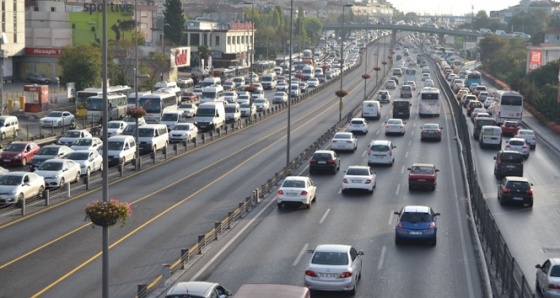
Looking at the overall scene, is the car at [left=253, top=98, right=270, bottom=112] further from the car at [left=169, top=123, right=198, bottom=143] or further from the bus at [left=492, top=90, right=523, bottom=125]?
the car at [left=169, top=123, right=198, bottom=143]

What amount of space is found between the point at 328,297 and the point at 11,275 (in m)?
8.64

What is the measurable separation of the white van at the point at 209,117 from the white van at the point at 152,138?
10.4m

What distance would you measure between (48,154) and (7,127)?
510 inches

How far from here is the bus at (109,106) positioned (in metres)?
69.9

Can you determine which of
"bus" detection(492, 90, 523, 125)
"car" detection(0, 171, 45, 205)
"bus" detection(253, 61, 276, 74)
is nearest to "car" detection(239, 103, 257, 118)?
"bus" detection(492, 90, 523, 125)

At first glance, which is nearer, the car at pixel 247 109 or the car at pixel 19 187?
the car at pixel 19 187

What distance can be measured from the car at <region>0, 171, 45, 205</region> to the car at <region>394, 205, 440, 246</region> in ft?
48.3

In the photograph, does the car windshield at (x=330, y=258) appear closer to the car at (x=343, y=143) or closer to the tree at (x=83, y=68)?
the car at (x=343, y=143)

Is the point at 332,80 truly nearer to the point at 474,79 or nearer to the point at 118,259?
the point at 474,79

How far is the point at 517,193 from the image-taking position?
40531mm

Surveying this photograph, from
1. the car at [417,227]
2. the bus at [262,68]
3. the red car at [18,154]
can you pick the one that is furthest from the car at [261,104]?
the bus at [262,68]

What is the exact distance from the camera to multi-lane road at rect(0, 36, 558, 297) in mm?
26136

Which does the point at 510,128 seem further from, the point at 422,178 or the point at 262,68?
the point at 262,68

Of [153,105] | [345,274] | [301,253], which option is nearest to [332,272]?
[345,274]
